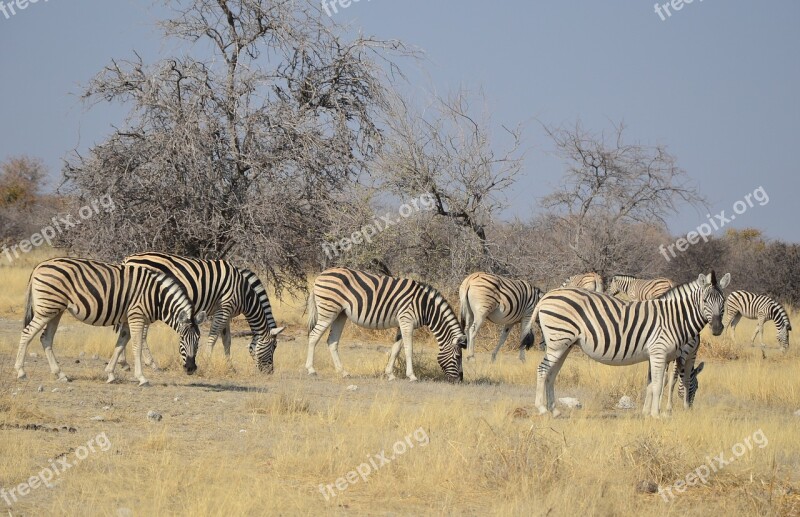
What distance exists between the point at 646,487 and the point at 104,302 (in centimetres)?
681

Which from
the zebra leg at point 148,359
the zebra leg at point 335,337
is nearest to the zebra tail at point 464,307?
the zebra leg at point 335,337

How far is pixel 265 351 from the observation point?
13516mm

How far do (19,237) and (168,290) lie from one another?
1078 inches

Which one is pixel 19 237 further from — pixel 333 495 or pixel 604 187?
pixel 333 495

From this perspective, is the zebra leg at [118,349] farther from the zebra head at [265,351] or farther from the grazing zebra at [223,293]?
the zebra head at [265,351]

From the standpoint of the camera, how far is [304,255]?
56.5 feet

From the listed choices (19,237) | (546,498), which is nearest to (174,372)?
(546,498)

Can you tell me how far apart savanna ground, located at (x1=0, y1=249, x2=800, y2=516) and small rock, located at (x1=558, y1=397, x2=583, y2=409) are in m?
0.15

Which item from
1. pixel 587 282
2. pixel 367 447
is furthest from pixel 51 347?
pixel 587 282

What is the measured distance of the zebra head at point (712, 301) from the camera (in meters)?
10.5
